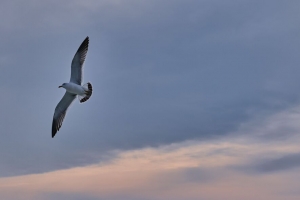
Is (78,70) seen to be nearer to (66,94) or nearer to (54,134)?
(66,94)

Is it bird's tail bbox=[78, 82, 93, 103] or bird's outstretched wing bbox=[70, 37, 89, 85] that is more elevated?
bird's outstretched wing bbox=[70, 37, 89, 85]

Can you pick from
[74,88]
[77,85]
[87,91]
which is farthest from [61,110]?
[77,85]

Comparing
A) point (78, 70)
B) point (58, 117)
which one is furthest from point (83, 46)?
point (58, 117)

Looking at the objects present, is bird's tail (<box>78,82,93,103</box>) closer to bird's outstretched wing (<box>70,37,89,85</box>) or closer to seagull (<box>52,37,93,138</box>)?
seagull (<box>52,37,93,138</box>)

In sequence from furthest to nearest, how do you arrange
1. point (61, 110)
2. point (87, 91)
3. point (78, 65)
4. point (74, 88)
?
point (61, 110), point (87, 91), point (78, 65), point (74, 88)

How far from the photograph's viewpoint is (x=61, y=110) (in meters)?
43.0

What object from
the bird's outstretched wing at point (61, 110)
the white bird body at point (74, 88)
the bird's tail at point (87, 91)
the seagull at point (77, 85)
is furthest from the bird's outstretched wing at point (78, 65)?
the bird's outstretched wing at point (61, 110)

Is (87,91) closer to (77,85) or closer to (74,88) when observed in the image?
(77,85)

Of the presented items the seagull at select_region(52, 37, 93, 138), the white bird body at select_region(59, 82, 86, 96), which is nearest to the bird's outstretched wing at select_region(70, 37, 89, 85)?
the seagull at select_region(52, 37, 93, 138)

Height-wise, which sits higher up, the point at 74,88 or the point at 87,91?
the point at 87,91

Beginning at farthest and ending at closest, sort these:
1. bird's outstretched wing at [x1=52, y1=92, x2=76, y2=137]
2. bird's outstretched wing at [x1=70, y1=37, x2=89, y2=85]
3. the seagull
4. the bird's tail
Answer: bird's outstretched wing at [x1=52, y1=92, x2=76, y2=137]
the bird's tail
bird's outstretched wing at [x1=70, y1=37, x2=89, y2=85]
the seagull

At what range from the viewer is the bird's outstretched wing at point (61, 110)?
41.8m

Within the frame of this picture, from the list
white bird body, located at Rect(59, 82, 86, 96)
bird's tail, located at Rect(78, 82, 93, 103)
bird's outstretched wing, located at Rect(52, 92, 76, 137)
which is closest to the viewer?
white bird body, located at Rect(59, 82, 86, 96)

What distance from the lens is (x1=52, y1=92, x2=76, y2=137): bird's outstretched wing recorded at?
137 ft
